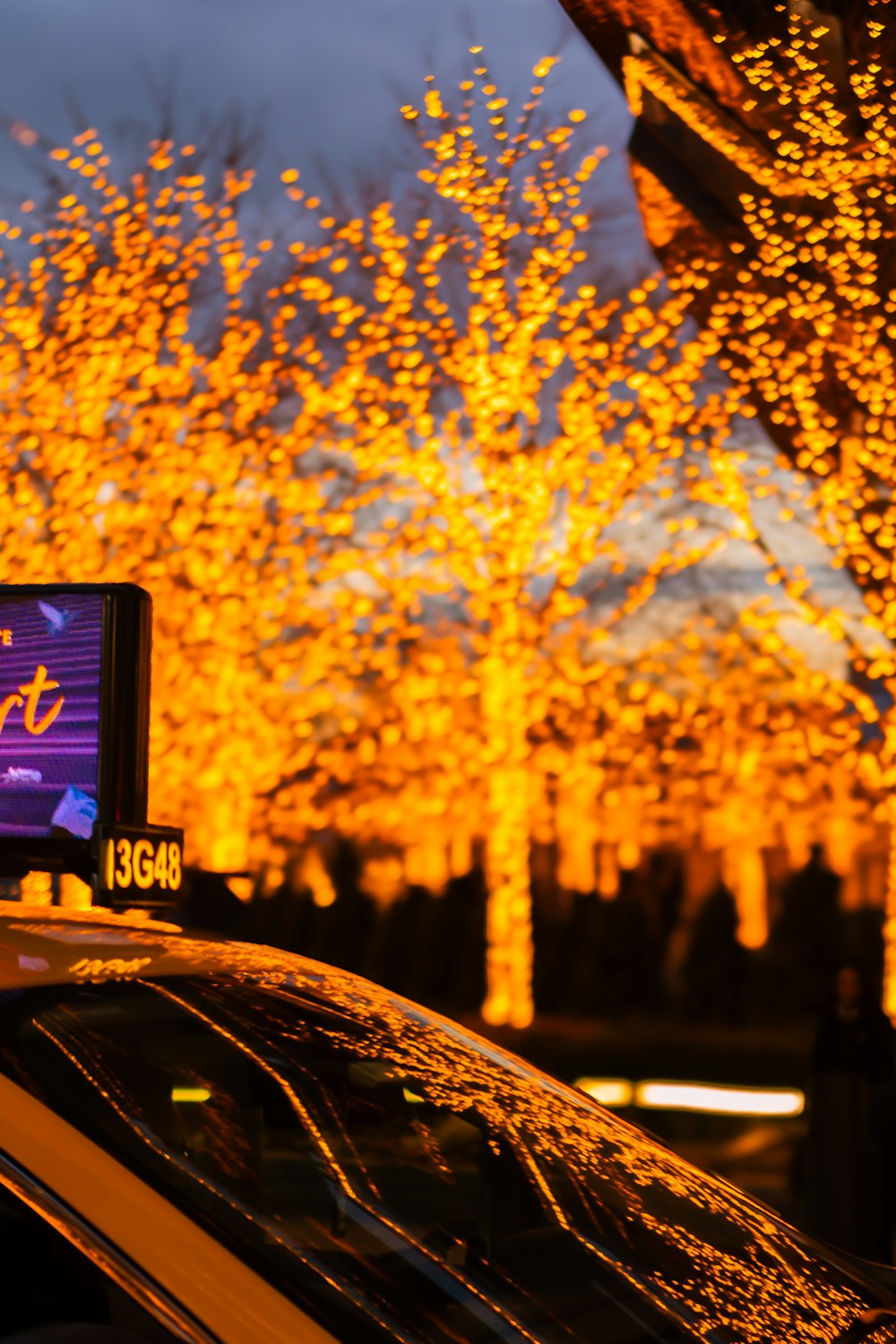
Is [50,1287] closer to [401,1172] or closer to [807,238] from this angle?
[401,1172]

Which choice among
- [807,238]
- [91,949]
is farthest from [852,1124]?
[91,949]

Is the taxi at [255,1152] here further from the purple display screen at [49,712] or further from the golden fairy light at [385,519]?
the golden fairy light at [385,519]

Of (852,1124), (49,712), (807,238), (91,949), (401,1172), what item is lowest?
(852,1124)

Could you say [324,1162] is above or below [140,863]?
below

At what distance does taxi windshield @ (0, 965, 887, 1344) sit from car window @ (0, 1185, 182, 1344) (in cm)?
11

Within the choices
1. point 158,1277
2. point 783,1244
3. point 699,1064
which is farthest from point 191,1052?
point 699,1064

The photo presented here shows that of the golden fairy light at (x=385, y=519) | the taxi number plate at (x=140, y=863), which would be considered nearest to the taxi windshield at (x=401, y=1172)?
the taxi number plate at (x=140, y=863)

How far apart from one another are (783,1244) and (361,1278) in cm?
94

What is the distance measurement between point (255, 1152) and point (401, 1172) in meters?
0.35

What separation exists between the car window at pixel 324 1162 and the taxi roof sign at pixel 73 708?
0.48 m

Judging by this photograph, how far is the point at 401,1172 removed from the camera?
2.71 meters

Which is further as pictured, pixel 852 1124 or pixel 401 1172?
pixel 852 1124

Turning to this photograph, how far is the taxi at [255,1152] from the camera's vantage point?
73.4 inches

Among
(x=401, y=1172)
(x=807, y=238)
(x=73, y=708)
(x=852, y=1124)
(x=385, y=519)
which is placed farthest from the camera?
(x=385, y=519)
